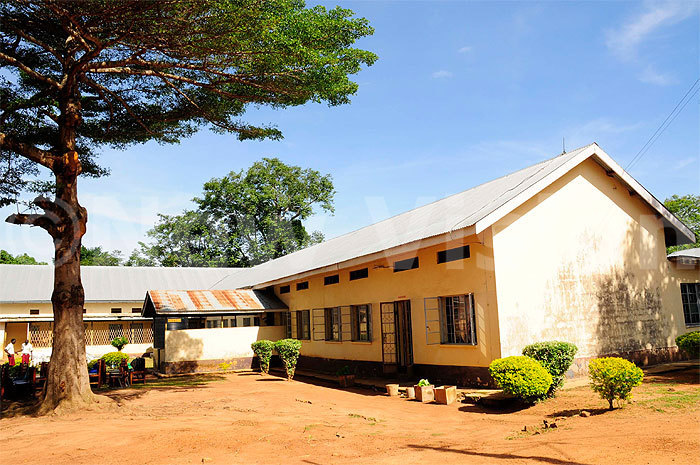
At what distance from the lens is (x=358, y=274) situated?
56.4ft

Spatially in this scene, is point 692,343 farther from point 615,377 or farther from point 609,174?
point 615,377

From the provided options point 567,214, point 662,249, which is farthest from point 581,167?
point 662,249

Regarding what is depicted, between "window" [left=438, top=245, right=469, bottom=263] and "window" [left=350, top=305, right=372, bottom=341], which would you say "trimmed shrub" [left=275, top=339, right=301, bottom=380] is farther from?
"window" [left=438, top=245, right=469, bottom=263]

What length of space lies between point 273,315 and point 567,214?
45.5 feet

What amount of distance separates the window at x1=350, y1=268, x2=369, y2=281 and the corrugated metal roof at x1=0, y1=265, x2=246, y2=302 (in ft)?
58.2

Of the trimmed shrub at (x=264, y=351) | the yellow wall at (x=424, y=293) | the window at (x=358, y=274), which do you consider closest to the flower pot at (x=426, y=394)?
the yellow wall at (x=424, y=293)

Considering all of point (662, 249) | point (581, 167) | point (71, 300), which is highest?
point (581, 167)

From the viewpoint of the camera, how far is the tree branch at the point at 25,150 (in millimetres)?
10648

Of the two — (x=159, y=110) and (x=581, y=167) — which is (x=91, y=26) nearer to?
(x=159, y=110)

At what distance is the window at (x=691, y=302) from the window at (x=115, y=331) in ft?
89.7

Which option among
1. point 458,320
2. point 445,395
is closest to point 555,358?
point 445,395

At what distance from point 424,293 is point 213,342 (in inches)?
420

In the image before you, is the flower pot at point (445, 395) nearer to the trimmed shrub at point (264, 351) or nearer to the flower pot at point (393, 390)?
the flower pot at point (393, 390)

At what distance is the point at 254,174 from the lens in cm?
4391
